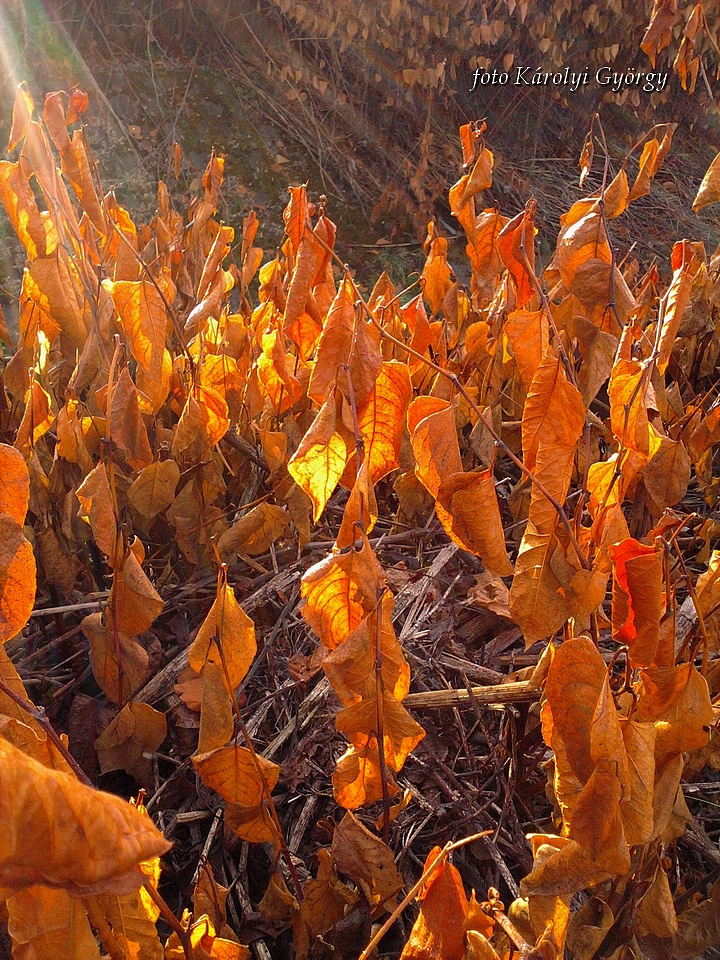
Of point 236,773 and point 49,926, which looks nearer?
point 49,926

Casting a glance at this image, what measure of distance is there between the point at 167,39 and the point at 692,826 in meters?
4.97

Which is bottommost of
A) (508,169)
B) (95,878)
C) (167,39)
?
(508,169)

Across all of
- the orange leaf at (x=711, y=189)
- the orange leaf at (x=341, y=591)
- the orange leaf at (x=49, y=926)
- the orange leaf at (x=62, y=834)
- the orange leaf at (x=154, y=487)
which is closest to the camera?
the orange leaf at (x=62, y=834)

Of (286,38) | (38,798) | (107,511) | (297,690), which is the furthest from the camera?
(286,38)

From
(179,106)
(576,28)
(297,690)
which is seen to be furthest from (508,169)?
(297,690)

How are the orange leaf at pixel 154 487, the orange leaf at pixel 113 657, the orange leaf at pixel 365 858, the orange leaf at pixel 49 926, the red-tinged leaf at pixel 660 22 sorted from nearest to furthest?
the orange leaf at pixel 49 926 < the orange leaf at pixel 365 858 < the orange leaf at pixel 113 657 < the orange leaf at pixel 154 487 < the red-tinged leaf at pixel 660 22

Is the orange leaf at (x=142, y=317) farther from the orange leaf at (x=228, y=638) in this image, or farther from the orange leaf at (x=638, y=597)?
the orange leaf at (x=638, y=597)

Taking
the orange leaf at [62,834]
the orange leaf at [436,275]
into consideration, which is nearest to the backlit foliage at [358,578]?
the orange leaf at [62,834]

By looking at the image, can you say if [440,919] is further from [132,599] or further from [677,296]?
[677,296]

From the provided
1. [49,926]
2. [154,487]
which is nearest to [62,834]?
[49,926]

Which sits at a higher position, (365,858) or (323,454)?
(323,454)

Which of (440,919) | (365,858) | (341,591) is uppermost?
(341,591)

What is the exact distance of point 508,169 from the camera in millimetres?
4652

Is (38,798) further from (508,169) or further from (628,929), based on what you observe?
(508,169)
